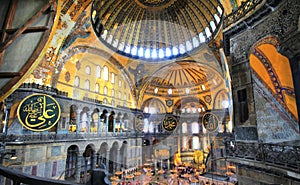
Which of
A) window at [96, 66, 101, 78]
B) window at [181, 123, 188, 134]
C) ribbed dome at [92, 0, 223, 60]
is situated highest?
ribbed dome at [92, 0, 223, 60]

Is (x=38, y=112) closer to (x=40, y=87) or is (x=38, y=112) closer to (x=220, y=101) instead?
(x=40, y=87)

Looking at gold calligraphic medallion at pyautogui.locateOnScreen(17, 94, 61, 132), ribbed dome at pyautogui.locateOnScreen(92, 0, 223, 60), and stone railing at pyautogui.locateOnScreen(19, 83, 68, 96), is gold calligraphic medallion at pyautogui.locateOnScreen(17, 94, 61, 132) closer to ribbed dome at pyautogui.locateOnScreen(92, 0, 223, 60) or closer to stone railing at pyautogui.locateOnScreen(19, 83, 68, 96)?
stone railing at pyautogui.locateOnScreen(19, 83, 68, 96)

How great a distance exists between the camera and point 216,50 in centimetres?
1406

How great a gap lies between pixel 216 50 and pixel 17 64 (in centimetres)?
1407

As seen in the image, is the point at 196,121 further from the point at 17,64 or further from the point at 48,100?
the point at 17,64

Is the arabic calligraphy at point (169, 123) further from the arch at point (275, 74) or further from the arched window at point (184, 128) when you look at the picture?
the arch at point (275, 74)

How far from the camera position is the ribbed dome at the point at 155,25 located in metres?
14.6

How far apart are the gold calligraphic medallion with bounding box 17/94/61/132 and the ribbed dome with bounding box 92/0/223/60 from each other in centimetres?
711

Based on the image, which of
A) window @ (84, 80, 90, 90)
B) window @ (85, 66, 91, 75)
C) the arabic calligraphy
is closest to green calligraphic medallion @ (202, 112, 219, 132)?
the arabic calligraphy

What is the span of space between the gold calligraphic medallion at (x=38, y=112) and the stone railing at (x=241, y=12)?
8.72 metres

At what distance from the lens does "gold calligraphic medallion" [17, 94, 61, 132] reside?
8.16 m

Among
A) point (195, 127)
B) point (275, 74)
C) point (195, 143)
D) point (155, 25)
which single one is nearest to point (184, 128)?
point (195, 127)

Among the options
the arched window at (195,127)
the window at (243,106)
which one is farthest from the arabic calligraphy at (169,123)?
the window at (243,106)

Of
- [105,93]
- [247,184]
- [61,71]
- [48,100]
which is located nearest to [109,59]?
[105,93]
